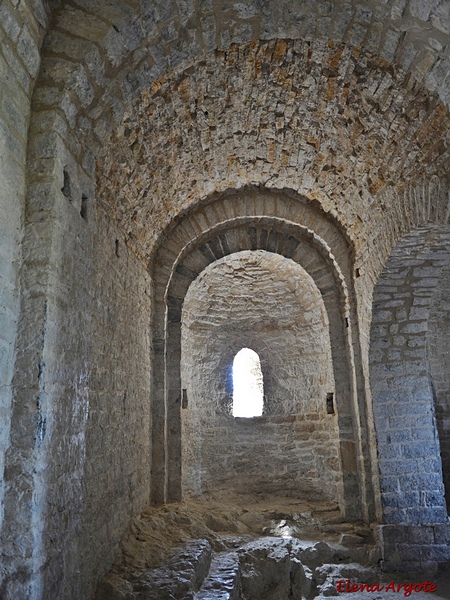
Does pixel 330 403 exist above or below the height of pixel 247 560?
above

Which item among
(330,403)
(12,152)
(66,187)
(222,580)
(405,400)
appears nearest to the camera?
(12,152)

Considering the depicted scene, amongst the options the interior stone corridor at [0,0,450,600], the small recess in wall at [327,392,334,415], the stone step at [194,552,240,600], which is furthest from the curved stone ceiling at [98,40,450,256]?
the stone step at [194,552,240,600]

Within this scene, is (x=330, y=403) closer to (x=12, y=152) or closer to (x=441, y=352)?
(x=441, y=352)

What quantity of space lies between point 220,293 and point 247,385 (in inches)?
66.1

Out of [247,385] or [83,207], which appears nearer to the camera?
[83,207]

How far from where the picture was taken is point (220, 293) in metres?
8.11

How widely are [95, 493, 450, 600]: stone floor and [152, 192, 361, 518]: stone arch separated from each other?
0.51 m

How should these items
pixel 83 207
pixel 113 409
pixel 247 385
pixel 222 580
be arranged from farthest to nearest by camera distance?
pixel 247 385
pixel 113 409
pixel 222 580
pixel 83 207

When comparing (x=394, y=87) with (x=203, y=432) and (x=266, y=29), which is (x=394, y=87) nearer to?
(x=266, y=29)

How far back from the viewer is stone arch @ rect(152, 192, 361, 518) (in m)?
6.07

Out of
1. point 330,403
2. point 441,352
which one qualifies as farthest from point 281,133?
point 441,352

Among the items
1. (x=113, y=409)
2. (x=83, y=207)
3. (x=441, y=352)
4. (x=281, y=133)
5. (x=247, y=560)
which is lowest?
(x=247, y=560)

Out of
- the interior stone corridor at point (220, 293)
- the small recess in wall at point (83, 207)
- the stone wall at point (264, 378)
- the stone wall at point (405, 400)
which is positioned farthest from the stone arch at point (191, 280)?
the small recess in wall at point (83, 207)

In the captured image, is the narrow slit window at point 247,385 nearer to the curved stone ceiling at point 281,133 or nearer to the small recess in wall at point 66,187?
the curved stone ceiling at point 281,133
